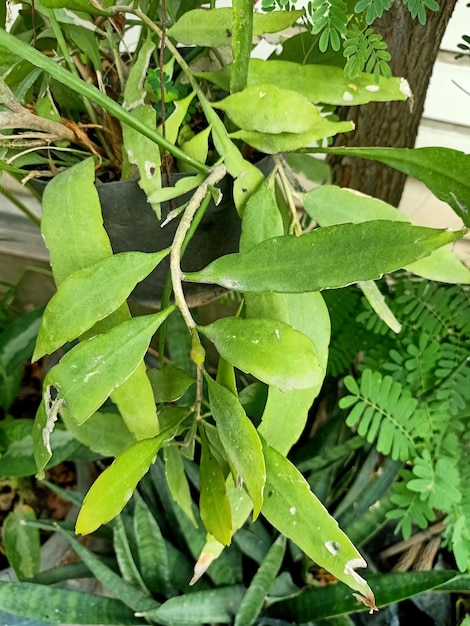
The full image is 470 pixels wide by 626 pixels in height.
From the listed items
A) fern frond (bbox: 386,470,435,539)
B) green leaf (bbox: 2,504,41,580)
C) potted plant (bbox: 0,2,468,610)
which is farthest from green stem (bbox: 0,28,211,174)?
green leaf (bbox: 2,504,41,580)

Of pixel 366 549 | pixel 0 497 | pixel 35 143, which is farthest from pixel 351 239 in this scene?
pixel 0 497

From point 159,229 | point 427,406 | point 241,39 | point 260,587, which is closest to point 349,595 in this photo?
point 260,587

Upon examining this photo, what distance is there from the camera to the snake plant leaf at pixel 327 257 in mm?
322

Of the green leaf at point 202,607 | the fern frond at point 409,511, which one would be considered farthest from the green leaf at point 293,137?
the green leaf at point 202,607

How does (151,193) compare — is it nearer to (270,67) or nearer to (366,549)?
(270,67)

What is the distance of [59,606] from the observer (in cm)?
62

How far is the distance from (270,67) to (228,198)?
0.10m

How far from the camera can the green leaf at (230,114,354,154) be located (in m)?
0.42

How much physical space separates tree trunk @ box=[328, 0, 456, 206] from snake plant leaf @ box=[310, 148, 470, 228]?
9cm

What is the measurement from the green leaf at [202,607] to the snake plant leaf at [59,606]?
47mm

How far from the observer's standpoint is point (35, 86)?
1.66ft

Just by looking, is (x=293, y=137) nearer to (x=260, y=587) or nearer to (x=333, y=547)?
(x=333, y=547)

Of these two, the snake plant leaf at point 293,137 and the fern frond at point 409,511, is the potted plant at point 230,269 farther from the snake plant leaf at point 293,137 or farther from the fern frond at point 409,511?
the fern frond at point 409,511

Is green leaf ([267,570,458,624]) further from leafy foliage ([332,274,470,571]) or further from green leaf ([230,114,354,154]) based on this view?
green leaf ([230,114,354,154])
